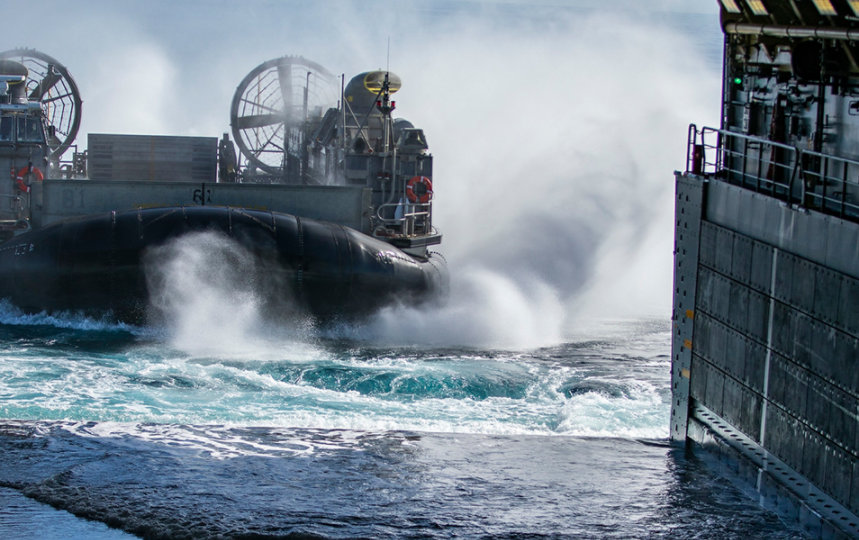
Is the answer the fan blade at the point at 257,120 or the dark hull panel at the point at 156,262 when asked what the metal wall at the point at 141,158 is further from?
the fan blade at the point at 257,120

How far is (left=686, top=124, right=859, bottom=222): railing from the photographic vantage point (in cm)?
653

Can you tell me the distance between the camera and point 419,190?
17.2 m

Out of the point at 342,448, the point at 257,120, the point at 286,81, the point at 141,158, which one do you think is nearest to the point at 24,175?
the point at 141,158

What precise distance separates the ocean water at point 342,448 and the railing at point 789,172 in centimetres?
197

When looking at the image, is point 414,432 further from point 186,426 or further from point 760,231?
point 760,231

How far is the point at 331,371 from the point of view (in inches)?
439

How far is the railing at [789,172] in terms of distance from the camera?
6.53 m

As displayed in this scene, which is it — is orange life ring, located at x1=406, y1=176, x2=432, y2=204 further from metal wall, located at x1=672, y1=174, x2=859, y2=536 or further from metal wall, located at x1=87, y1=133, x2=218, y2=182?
metal wall, located at x1=672, y1=174, x2=859, y2=536

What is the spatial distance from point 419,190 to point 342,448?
9672mm

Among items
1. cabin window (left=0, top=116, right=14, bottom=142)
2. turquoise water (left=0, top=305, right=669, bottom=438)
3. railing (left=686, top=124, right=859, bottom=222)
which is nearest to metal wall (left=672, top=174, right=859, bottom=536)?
railing (left=686, top=124, right=859, bottom=222)

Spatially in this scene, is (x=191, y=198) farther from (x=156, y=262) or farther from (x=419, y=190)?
(x=419, y=190)

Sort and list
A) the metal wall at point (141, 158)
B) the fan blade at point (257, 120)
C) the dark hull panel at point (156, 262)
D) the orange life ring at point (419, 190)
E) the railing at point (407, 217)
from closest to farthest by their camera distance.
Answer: the dark hull panel at point (156, 262) < the railing at point (407, 217) < the orange life ring at point (419, 190) < the metal wall at point (141, 158) < the fan blade at point (257, 120)

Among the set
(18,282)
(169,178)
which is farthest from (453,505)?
(169,178)

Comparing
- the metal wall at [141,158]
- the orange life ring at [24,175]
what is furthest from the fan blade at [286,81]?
the orange life ring at [24,175]
